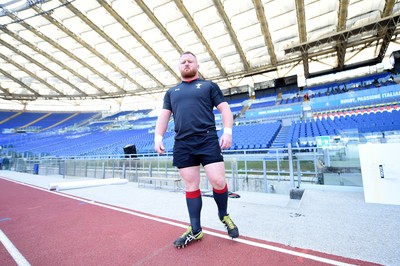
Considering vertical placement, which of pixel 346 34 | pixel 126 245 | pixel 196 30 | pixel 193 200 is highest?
pixel 196 30

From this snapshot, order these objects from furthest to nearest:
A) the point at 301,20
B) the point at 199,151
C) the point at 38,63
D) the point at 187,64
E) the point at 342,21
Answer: the point at 38,63 < the point at 342,21 < the point at 301,20 < the point at 187,64 < the point at 199,151

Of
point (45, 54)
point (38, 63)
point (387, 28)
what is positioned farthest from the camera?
point (38, 63)

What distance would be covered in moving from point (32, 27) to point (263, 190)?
17959 millimetres

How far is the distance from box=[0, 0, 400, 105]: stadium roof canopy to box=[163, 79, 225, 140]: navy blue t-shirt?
12.2m

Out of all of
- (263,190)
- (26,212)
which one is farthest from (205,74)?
(26,212)

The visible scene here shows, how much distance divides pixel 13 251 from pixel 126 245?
34.6 inches

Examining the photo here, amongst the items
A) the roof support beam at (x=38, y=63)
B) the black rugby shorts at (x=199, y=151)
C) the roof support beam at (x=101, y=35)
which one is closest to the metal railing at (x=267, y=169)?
the black rugby shorts at (x=199, y=151)

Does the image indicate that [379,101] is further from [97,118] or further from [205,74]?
[97,118]

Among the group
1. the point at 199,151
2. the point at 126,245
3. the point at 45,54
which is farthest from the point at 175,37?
the point at 126,245

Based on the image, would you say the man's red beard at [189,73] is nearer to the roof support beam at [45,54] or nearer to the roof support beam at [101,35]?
the roof support beam at [101,35]

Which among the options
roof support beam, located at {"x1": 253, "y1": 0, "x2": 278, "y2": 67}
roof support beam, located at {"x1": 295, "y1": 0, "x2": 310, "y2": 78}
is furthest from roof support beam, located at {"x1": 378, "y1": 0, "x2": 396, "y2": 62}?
roof support beam, located at {"x1": 253, "y1": 0, "x2": 278, "y2": 67}

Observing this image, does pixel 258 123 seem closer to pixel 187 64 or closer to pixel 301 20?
pixel 301 20

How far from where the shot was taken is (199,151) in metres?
1.76

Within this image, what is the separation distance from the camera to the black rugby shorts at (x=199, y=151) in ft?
5.75
